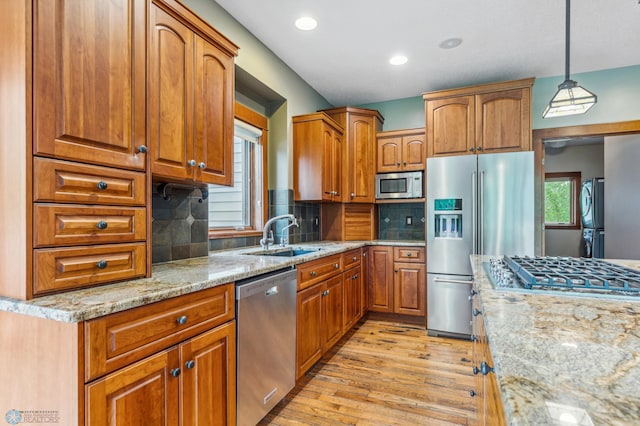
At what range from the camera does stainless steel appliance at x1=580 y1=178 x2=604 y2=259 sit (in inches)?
192

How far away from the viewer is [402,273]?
3.56 m

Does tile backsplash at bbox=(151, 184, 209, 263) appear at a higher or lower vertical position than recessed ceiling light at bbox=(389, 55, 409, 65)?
lower

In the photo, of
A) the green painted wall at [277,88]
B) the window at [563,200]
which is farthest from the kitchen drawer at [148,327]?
the window at [563,200]

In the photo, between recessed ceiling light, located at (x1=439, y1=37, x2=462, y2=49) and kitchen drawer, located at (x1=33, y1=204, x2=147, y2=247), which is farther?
recessed ceiling light, located at (x1=439, y1=37, x2=462, y2=49)

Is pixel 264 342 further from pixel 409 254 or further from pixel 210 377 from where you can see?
pixel 409 254

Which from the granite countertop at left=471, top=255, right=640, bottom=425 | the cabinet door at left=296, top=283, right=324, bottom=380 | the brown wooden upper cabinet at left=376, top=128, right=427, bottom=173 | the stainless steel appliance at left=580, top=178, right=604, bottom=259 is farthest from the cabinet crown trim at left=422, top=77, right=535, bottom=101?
the stainless steel appliance at left=580, top=178, right=604, bottom=259

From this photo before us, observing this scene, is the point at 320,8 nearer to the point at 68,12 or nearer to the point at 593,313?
the point at 68,12

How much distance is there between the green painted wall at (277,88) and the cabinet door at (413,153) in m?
1.13

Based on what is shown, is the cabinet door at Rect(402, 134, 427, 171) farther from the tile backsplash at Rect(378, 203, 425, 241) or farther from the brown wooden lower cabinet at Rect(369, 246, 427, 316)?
the brown wooden lower cabinet at Rect(369, 246, 427, 316)

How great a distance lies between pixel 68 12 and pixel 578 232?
24.0ft

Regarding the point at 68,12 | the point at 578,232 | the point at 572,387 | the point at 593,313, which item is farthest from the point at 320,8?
the point at 578,232

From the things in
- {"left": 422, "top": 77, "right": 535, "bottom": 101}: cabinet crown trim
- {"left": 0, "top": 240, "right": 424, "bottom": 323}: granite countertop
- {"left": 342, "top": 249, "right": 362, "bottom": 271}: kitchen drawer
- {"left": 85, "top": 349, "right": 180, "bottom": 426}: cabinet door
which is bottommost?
{"left": 85, "top": 349, "right": 180, "bottom": 426}: cabinet door

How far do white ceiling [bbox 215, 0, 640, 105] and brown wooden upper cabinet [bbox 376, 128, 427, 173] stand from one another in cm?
58

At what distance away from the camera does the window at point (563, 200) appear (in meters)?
5.93
